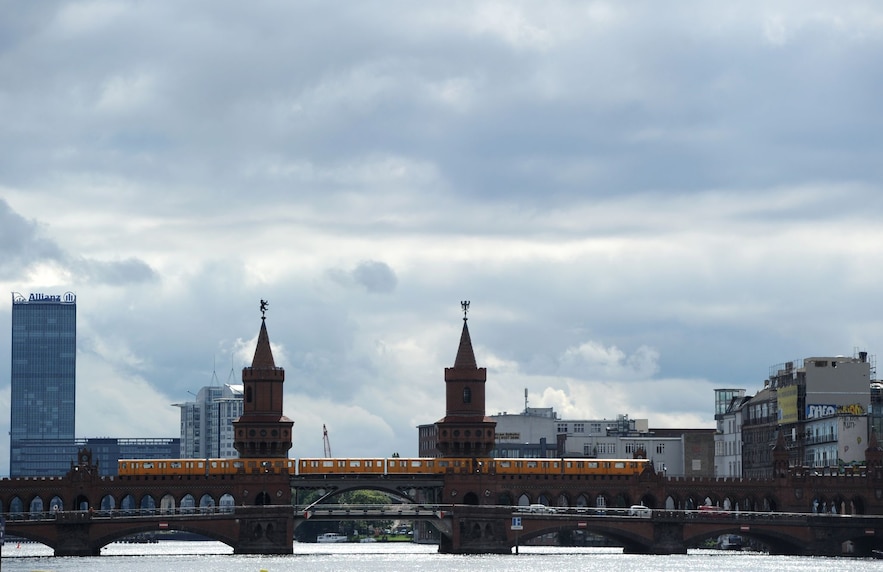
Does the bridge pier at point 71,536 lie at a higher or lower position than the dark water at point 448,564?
higher

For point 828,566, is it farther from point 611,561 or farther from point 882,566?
point 611,561

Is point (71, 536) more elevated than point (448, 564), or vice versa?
point (71, 536)

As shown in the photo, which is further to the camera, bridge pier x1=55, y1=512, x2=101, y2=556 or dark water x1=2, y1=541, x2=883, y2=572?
bridge pier x1=55, y1=512, x2=101, y2=556

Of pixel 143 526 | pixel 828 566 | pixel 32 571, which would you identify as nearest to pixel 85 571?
pixel 32 571

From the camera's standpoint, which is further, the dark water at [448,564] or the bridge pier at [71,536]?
the bridge pier at [71,536]

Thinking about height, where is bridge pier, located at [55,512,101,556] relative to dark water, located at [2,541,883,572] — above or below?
above

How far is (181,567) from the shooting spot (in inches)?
7136

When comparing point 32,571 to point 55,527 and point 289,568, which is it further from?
point 55,527

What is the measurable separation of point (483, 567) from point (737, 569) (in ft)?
74.3

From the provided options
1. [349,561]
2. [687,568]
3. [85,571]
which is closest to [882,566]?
[687,568]

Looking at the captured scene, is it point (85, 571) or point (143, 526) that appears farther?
point (143, 526)

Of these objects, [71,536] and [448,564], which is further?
[71,536]

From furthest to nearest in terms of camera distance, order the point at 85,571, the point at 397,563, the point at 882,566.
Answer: the point at 397,563, the point at 882,566, the point at 85,571

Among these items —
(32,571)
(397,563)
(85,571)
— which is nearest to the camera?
(32,571)
